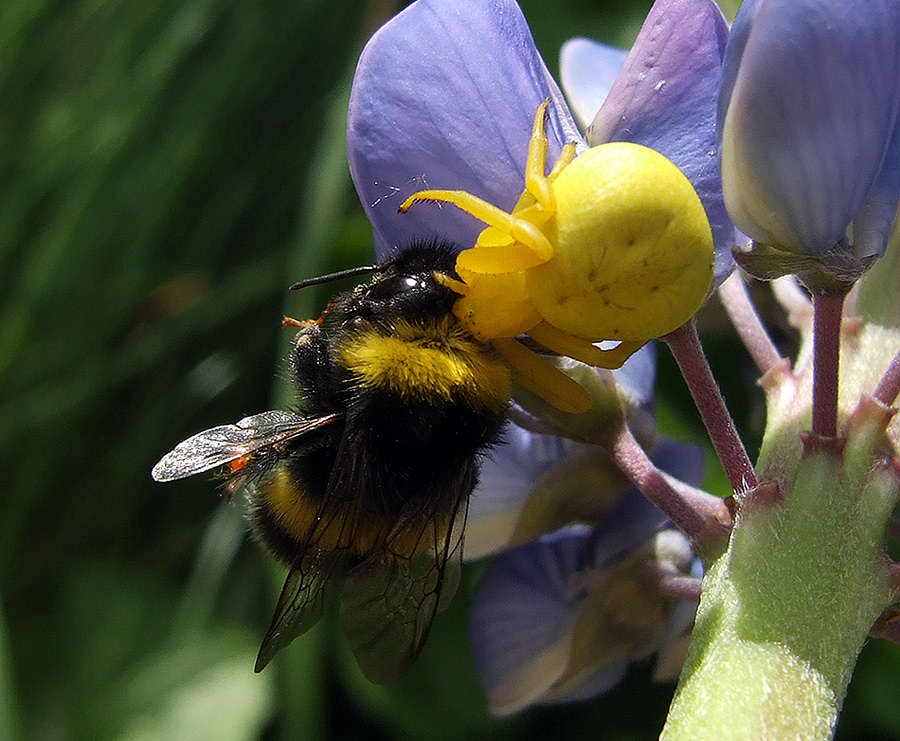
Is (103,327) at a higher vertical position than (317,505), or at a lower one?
lower

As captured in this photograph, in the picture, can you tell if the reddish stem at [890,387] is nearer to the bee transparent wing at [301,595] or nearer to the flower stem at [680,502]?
the flower stem at [680,502]

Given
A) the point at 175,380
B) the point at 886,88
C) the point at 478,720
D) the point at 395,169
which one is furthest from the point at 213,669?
the point at 886,88

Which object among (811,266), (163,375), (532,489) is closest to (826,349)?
(811,266)

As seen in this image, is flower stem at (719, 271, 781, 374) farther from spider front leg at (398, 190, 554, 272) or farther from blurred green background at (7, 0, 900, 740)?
blurred green background at (7, 0, 900, 740)

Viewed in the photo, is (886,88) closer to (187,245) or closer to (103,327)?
(103,327)

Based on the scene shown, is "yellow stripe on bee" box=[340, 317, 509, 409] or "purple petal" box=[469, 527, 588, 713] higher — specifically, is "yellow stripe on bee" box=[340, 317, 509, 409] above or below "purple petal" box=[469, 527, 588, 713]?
above

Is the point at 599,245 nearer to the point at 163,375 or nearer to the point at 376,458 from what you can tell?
the point at 376,458

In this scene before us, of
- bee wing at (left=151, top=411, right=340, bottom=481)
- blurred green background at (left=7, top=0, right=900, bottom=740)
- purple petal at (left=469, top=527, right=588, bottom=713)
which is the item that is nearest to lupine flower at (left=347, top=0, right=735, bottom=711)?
bee wing at (left=151, top=411, right=340, bottom=481)
